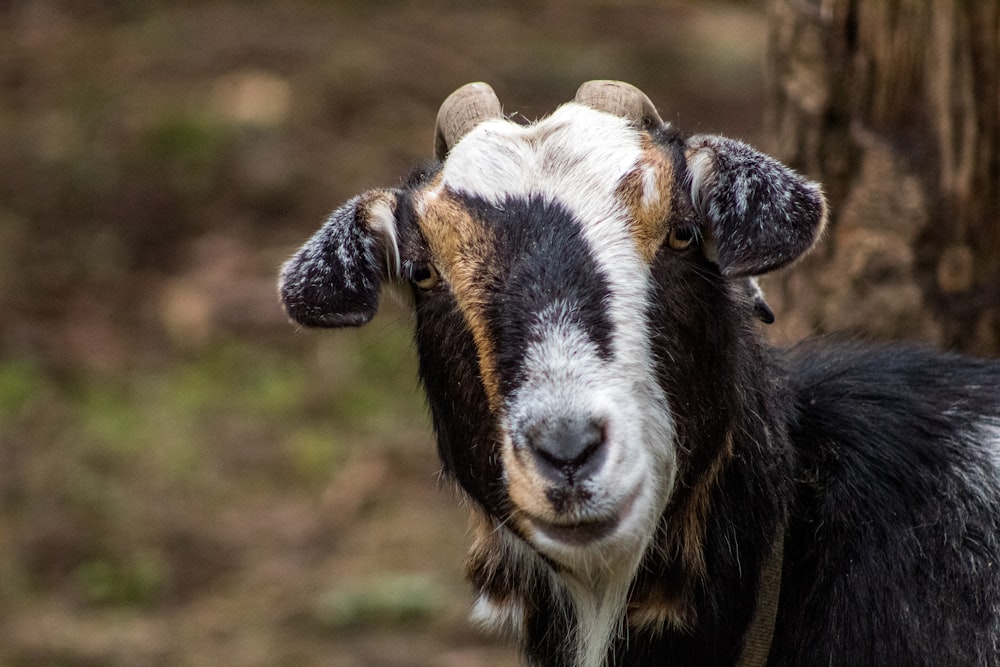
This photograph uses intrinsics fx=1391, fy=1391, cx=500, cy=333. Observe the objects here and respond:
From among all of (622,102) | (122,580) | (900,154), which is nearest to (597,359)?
(622,102)

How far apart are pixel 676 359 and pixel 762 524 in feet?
1.96

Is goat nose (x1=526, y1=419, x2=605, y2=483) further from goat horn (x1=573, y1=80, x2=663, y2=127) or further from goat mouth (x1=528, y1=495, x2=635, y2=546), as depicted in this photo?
goat horn (x1=573, y1=80, x2=663, y2=127)

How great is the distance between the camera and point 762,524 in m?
3.90

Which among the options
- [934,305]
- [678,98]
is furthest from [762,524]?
[678,98]

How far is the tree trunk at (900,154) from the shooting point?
16.3 feet

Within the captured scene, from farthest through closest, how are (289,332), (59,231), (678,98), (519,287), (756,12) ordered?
(756,12)
(678,98)
(59,231)
(289,332)
(519,287)

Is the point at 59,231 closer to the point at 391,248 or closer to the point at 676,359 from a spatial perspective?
the point at 391,248

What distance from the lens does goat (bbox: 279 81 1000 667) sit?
350cm

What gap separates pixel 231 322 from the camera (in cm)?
981

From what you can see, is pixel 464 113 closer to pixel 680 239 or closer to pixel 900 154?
pixel 680 239

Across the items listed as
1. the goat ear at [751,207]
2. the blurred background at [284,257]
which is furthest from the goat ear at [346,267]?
the goat ear at [751,207]

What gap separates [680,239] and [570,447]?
753 millimetres

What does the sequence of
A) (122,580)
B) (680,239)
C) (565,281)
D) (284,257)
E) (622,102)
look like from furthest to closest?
(284,257), (122,580), (622,102), (680,239), (565,281)

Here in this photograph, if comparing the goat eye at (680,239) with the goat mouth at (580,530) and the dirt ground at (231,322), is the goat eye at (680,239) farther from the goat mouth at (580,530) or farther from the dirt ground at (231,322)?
the dirt ground at (231,322)
